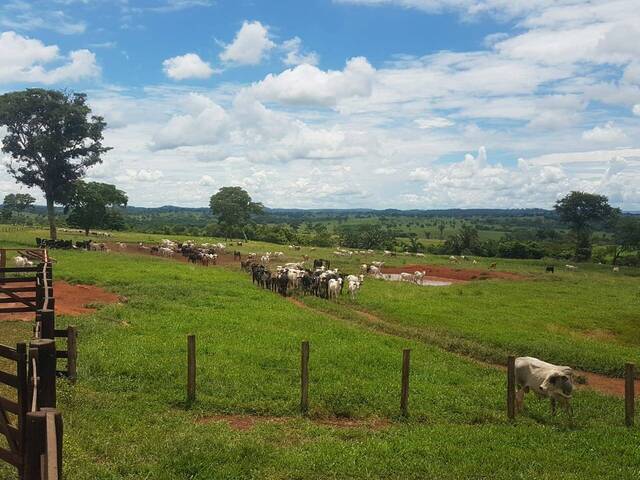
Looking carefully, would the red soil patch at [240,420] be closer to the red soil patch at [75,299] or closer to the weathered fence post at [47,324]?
the weathered fence post at [47,324]

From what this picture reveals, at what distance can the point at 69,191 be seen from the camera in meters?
58.3

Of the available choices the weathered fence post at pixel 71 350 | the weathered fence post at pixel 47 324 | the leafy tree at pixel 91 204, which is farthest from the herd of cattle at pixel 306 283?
the leafy tree at pixel 91 204


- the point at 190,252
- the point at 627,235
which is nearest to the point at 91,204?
the point at 190,252

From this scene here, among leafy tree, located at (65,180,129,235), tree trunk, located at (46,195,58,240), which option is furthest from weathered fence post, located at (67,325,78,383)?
leafy tree, located at (65,180,129,235)

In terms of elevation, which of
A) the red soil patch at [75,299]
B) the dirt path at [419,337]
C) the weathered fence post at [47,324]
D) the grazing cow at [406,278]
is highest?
the weathered fence post at [47,324]

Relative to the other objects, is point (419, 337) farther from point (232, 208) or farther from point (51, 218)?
point (232, 208)

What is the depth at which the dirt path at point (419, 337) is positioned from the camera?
669 inches

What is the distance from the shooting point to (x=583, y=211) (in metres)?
91.3

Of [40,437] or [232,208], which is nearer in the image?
[40,437]

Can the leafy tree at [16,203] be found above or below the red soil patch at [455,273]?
above

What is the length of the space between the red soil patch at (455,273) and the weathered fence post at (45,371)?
157ft

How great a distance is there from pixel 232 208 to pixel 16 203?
2051 inches

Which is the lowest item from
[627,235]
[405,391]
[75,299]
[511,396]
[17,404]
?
[511,396]

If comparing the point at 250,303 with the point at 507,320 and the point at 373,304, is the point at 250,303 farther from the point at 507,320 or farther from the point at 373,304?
the point at 507,320
